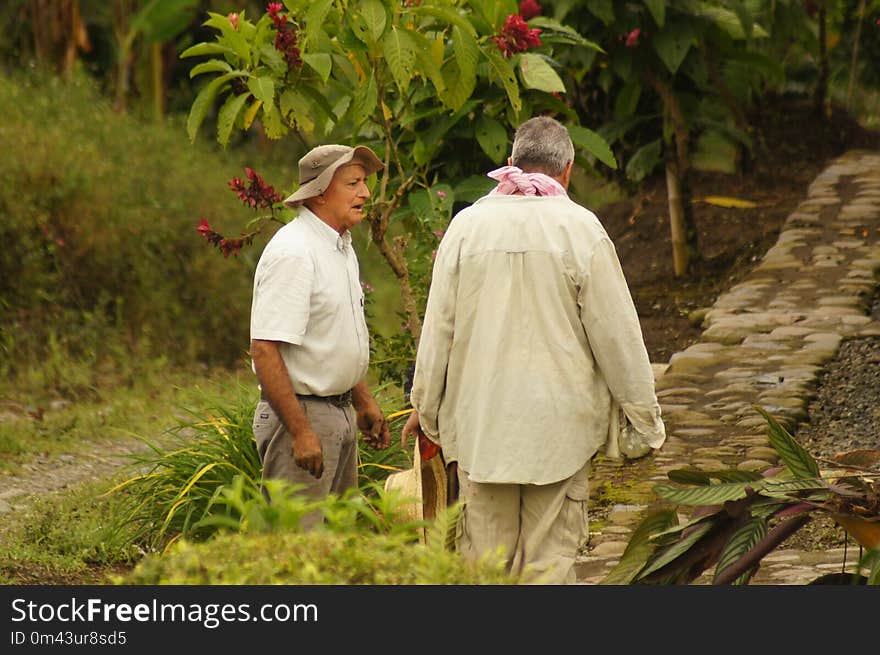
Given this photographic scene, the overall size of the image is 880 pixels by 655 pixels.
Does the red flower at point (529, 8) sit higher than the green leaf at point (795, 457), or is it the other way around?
the red flower at point (529, 8)

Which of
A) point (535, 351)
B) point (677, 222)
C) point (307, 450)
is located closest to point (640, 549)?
point (535, 351)

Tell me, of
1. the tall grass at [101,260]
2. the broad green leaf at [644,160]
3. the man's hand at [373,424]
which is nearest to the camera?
the man's hand at [373,424]

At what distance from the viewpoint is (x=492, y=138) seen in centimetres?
668

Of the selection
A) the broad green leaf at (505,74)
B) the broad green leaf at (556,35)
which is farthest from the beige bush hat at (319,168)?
the broad green leaf at (556,35)

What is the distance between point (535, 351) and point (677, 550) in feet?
2.45

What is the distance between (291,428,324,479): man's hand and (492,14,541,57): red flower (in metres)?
2.46

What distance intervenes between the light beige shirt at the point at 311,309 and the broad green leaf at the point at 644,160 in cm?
541

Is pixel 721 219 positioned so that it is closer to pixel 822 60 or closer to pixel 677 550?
pixel 822 60

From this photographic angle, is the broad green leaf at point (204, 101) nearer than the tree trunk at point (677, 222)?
Yes

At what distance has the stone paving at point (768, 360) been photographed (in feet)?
19.7

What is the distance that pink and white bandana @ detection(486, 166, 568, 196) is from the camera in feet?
14.1

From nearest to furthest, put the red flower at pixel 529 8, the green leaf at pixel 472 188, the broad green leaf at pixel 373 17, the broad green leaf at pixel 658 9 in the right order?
the broad green leaf at pixel 373 17, the green leaf at pixel 472 188, the red flower at pixel 529 8, the broad green leaf at pixel 658 9

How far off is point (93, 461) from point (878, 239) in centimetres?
579

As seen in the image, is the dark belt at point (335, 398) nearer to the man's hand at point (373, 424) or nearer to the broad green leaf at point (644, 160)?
the man's hand at point (373, 424)
